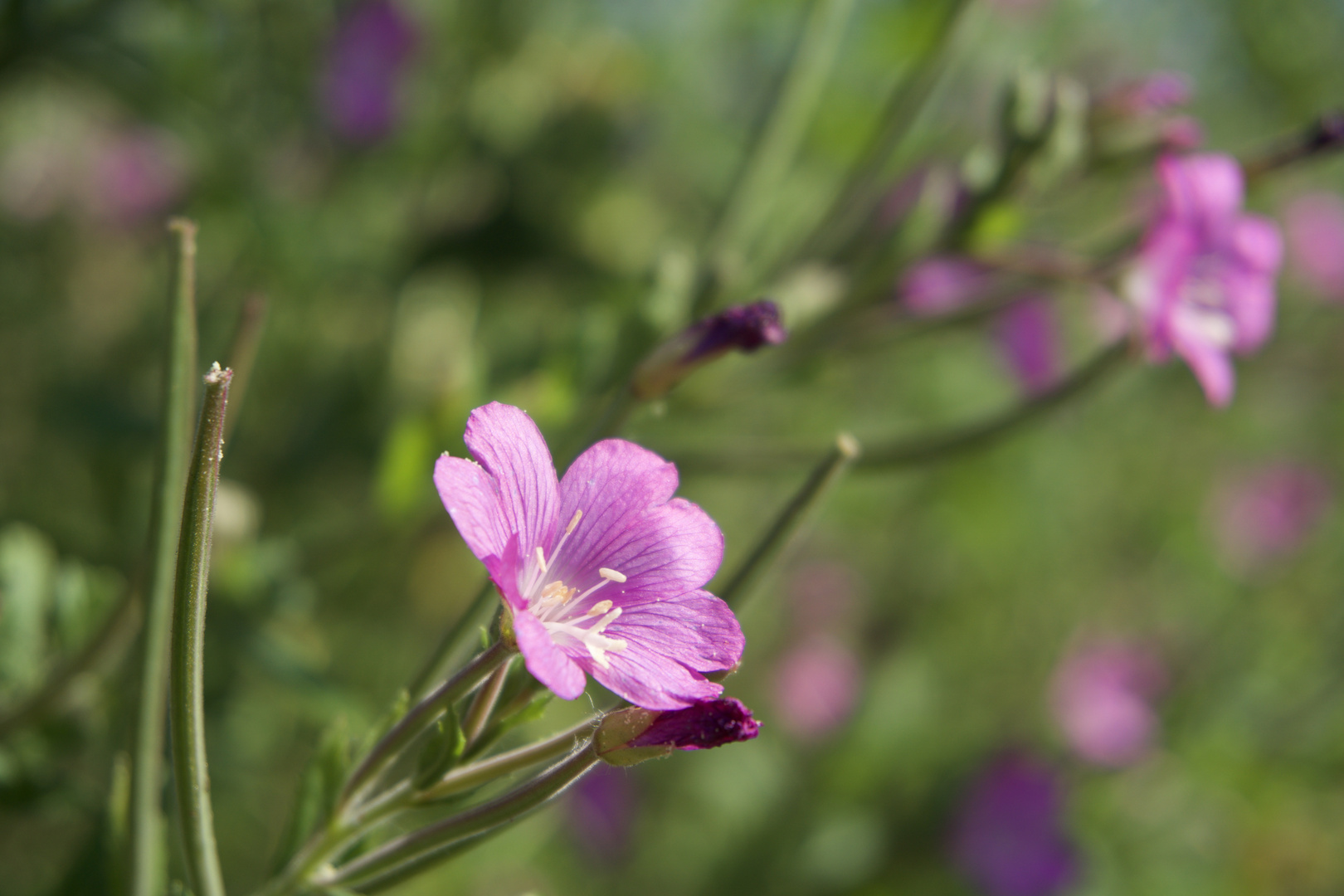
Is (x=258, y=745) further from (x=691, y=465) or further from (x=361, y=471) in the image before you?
(x=691, y=465)

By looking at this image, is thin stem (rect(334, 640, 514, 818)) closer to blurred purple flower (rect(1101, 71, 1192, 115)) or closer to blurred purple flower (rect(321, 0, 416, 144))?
blurred purple flower (rect(1101, 71, 1192, 115))

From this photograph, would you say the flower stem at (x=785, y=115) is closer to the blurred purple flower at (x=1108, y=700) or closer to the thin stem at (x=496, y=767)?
the thin stem at (x=496, y=767)

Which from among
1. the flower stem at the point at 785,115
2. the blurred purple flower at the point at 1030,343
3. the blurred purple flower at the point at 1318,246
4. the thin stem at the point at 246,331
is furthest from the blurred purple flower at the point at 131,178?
the blurred purple flower at the point at 1318,246

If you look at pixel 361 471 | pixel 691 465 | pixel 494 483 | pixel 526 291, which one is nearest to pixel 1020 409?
pixel 691 465

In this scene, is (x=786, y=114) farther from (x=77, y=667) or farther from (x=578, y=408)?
(x=77, y=667)

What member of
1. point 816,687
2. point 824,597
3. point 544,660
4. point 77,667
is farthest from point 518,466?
point 824,597

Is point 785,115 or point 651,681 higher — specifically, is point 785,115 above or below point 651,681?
above
